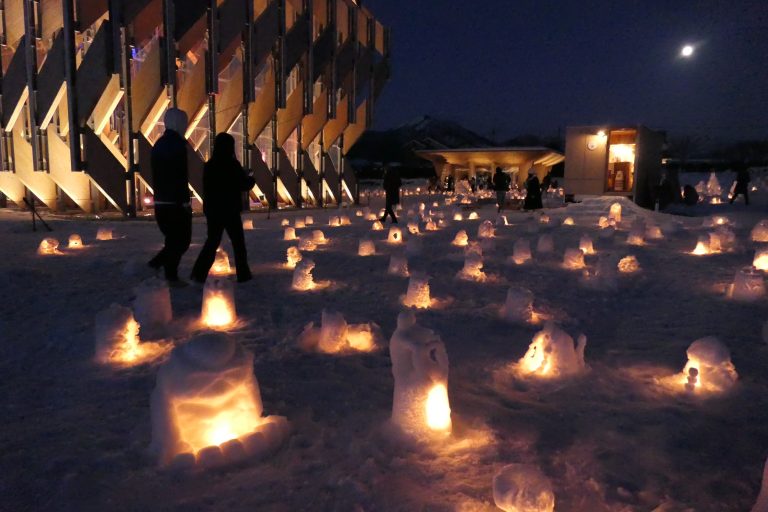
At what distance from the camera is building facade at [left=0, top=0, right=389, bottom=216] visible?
14211 millimetres

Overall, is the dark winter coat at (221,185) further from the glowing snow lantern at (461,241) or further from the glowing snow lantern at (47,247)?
the glowing snow lantern at (461,241)

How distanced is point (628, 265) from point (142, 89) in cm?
1375

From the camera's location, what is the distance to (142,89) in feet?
50.4

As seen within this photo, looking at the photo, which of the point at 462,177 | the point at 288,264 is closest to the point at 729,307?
the point at 288,264

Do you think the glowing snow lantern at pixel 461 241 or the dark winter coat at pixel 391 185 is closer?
the glowing snow lantern at pixel 461 241

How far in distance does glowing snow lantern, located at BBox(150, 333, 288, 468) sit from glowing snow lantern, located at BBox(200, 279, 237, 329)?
234 cm

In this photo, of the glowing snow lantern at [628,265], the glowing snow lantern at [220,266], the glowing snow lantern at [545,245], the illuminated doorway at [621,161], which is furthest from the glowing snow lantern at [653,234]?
the illuminated doorway at [621,161]

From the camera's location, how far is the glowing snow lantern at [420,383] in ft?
9.90

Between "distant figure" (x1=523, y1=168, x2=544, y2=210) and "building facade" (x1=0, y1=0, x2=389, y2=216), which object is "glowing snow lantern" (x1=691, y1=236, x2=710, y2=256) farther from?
"building facade" (x1=0, y1=0, x2=389, y2=216)

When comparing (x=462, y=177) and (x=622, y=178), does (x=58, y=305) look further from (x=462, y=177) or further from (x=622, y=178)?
(x=462, y=177)

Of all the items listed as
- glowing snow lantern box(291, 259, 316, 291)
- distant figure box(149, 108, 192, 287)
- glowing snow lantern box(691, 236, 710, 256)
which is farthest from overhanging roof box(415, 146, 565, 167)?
distant figure box(149, 108, 192, 287)

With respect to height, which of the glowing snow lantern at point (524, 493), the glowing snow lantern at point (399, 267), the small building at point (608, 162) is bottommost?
the glowing snow lantern at point (524, 493)

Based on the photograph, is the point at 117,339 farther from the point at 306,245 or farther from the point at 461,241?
the point at 461,241

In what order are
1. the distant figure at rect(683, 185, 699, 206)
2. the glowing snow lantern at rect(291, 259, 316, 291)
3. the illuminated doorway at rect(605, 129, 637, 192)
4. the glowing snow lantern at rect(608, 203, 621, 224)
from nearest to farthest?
1. the glowing snow lantern at rect(291, 259, 316, 291)
2. the glowing snow lantern at rect(608, 203, 621, 224)
3. the illuminated doorway at rect(605, 129, 637, 192)
4. the distant figure at rect(683, 185, 699, 206)
